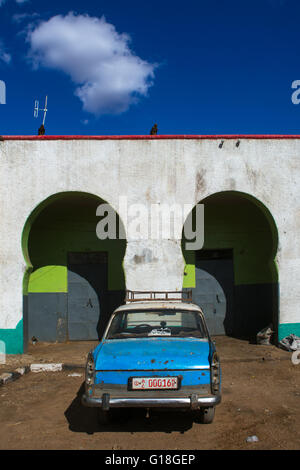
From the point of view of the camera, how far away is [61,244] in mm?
11750

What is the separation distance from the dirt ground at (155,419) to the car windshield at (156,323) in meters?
1.01

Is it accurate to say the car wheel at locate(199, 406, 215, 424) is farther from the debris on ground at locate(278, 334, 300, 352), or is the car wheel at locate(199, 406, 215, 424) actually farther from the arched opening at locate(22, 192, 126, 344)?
the arched opening at locate(22, 192, 126, 344)

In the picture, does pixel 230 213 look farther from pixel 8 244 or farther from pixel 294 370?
pixel 8 244

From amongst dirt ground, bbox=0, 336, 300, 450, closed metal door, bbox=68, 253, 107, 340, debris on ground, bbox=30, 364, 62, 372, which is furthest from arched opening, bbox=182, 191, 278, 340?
debris on ground, bbox=30, 364, 62, 372

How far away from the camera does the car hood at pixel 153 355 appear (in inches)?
176

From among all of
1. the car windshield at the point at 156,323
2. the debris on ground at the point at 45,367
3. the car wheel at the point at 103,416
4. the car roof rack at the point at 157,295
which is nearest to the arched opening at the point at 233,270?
the car roof rack at the point at 157,295

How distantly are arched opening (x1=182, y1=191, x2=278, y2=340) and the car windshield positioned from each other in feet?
20.1

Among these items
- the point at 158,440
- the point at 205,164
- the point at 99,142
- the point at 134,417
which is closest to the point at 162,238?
the point at 205,164

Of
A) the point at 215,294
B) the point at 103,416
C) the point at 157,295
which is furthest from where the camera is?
the point at 215,294

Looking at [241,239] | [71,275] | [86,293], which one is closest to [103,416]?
[86,293]

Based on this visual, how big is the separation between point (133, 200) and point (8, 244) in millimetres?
3079

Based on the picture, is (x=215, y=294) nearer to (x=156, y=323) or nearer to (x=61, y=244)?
(x=61, y=244)

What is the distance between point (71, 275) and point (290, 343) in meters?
6.16

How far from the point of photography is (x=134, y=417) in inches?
201
